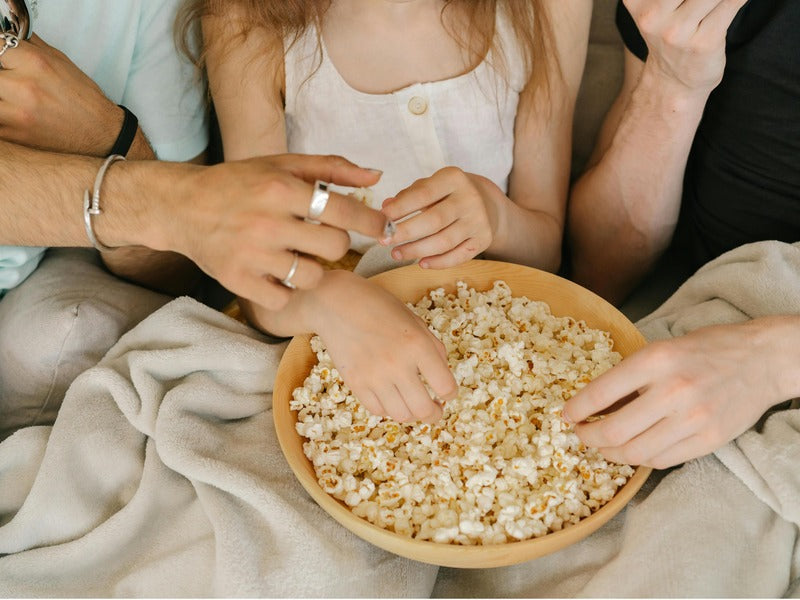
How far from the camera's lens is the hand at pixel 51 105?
118 cm

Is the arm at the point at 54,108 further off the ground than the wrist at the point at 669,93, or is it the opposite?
the wrist at the point at 669,93

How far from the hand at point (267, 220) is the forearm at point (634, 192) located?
64 centimetres

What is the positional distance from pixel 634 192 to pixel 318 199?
2.62ft

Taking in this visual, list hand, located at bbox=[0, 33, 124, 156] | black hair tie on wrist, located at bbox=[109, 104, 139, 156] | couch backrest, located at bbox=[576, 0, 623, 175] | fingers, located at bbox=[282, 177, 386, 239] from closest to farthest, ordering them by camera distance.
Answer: fingers, located at bbox=[282, 177, 386, 239], hand, located at bbox=[0, 33, 124, 156], black hair tie on wrist, located at bbox=[109, 104, 139, 156], couch backrest, located at bbox=[576, 0, 623, 175]

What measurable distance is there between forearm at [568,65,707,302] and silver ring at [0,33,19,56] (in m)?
1.02

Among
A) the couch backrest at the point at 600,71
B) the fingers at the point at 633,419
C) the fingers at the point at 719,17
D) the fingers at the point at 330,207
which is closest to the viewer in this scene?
the fingers at the point at 330,207

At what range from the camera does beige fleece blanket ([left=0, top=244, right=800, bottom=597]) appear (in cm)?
96

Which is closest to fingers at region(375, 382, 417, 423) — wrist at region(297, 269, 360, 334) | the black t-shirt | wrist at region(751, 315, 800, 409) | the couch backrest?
wrist at region(297, 269, 360, 334)

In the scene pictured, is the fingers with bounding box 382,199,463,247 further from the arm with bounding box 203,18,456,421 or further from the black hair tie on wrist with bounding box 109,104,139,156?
the black hair tie on wrist with bounding box 109,104,139,156

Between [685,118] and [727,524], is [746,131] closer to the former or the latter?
[685,118]

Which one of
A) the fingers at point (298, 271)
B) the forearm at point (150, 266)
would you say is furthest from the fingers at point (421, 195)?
the forearm at point (150, 266)

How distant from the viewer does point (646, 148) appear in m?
1.36

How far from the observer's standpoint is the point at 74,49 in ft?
4.40

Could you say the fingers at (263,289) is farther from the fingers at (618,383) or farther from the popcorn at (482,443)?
the fingers at (618,383)
